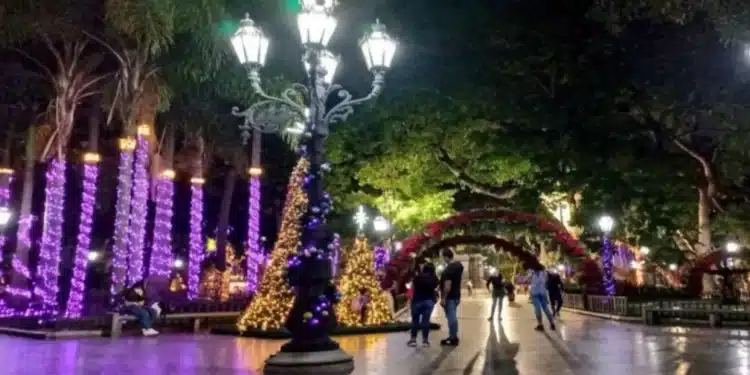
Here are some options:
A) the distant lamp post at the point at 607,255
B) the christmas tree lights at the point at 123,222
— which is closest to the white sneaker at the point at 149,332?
the christmas tree lights at the point at 123,222

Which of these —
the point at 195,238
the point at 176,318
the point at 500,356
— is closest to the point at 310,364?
the point at 500,356

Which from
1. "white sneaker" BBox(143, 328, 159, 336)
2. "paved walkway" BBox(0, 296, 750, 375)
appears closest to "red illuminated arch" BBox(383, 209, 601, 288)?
"paved walkway" BBox(0, 296, 750, 375)

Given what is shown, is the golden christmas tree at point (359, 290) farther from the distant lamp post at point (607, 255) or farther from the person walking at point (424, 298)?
the distant lamp post at point (607, 255)

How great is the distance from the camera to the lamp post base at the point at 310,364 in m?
9.22

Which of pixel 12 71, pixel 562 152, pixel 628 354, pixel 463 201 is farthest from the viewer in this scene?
pixel 463 201

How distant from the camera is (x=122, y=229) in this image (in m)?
19.8

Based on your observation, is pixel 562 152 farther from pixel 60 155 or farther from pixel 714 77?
pixel 60 155

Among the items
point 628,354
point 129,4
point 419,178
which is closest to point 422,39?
point 419,178

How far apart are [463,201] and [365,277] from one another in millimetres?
20636

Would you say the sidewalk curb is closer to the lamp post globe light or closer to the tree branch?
the tree branch

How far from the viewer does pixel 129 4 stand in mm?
16453

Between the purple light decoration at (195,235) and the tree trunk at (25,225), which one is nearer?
the tree trunk at (25,225)

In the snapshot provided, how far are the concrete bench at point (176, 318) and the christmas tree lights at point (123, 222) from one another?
1.68 m

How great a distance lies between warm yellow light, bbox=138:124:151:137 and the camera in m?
20.3
